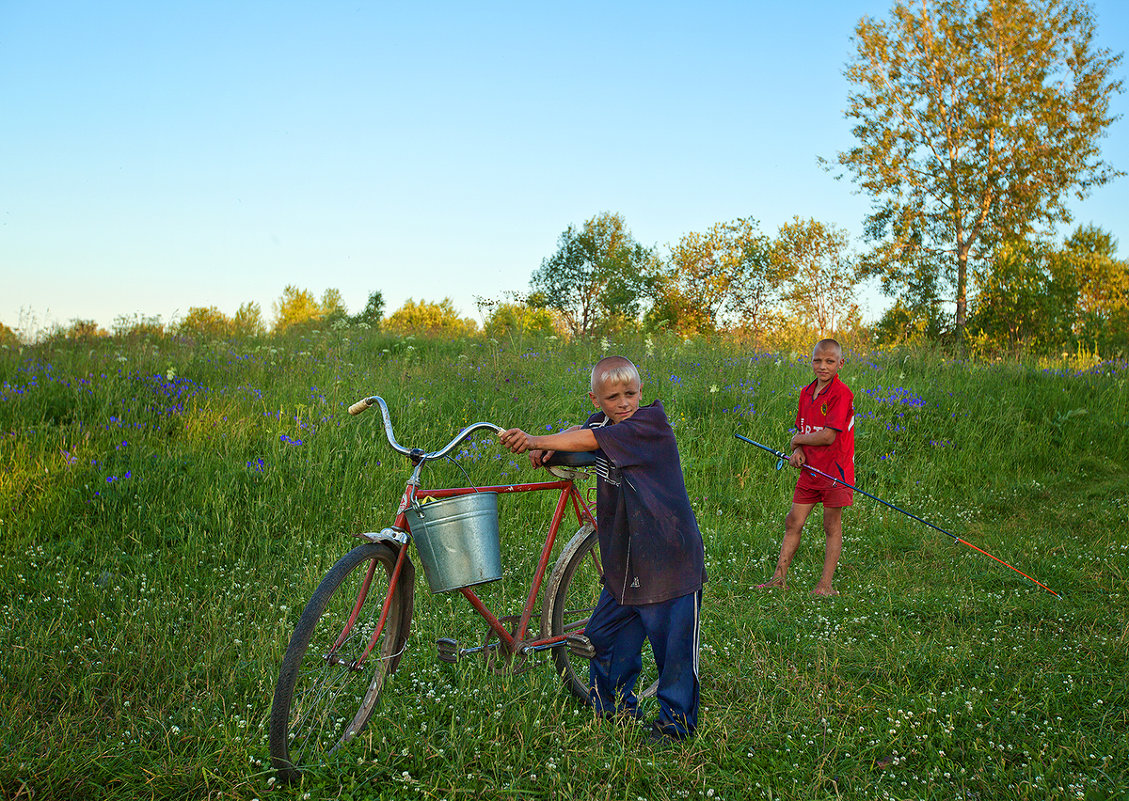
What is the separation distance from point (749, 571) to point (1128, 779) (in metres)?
3.39

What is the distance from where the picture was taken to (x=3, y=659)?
3.90 metres

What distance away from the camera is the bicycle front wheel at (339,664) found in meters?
2.84

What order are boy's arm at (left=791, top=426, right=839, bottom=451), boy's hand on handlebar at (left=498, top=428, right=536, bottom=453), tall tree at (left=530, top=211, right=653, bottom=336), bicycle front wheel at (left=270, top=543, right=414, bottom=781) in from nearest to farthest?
bicycle front wheel at (left=270, top=543, right=414, bottom=781)
boy's hand on handlebar at (left=498, top=428, right=536, bottom=453)
boy's arm at (left=791, top=426, right=839, bottom=451)
tall tree at (left=530, top=211, right=653, bottom=336)

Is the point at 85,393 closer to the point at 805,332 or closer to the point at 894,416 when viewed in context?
the point at 894,416

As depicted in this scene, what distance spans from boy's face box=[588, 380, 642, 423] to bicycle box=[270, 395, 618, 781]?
0.26 m

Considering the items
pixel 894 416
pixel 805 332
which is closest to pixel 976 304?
pixel 805 332

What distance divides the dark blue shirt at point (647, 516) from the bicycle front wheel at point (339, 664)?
96cm

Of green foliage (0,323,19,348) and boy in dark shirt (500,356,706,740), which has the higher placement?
green foliage (0,323,19,348)

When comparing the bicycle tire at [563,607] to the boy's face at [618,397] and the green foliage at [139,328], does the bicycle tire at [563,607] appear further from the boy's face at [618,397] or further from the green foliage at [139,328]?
the green foliage at [139,328]

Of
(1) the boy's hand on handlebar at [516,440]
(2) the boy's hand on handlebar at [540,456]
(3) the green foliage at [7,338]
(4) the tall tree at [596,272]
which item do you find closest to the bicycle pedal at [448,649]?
(2) the boy's hand on handlebar at [540,456]

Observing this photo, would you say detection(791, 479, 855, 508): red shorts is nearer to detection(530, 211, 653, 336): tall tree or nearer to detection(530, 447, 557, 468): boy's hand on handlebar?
detection(530, 447, 557, 468): boy's hand on handlebar

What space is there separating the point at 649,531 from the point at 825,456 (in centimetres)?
326

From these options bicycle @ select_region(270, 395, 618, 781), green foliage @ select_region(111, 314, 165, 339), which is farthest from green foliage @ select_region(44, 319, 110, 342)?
bicycle @ select_region(270, 395, 618, 781)

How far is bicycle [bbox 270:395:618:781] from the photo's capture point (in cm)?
289
